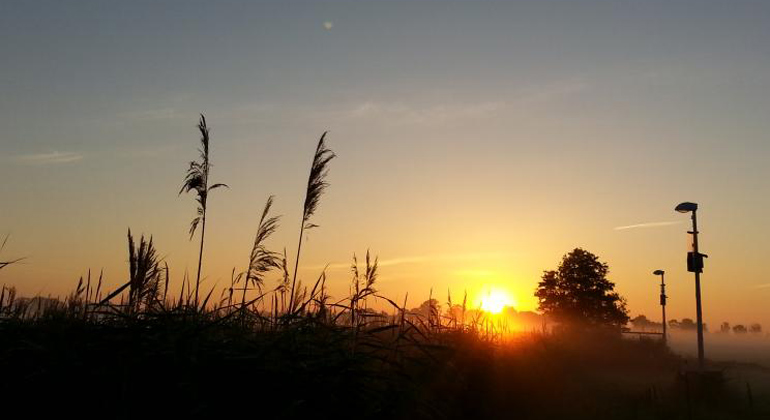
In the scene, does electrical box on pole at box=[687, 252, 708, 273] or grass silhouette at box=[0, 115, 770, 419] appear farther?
electrical box on pole at box=[687, 252, 708, 273]

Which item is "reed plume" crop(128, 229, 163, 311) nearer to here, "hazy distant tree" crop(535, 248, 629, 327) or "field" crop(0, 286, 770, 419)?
"field" crop(0, 286, 770, 419)

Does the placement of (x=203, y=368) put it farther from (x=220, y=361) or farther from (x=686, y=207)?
(x=686, y=207)

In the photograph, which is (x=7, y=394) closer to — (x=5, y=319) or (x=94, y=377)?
(x=94, y=377)

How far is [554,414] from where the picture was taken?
915cm

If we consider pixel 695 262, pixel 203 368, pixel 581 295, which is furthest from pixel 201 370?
pixel 581 295

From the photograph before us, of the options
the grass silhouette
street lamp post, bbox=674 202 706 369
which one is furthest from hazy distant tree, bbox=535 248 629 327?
the grass silhouette

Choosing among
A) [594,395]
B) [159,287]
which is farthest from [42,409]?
[594,395]

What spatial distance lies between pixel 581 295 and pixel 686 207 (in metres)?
34.0

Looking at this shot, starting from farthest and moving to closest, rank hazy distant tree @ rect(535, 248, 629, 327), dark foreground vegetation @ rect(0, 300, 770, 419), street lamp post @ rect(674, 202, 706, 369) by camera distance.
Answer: hazy distant tree @ rect(535, 248, 629, 327) → street lamp post @ rect(674, 202, 706, 369) → dark foreground vegetation @ rect(0, 300, 770, 419)

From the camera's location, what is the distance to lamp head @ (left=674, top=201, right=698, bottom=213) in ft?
68.4

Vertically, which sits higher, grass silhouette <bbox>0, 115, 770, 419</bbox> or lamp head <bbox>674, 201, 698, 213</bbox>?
lamp head <bbox>674, 201, 698, 213</bbox>

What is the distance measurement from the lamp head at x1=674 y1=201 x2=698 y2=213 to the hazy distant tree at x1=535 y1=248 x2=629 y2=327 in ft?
108

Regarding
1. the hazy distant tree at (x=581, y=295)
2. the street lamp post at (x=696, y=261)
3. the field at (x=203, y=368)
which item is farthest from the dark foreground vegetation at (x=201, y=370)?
the hazy distant tree at (x=581, y=295)

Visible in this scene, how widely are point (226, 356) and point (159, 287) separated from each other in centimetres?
309
